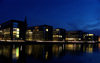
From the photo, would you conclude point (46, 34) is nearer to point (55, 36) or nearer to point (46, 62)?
point (55, 36)

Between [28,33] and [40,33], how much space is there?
16532mm

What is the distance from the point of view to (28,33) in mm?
123562

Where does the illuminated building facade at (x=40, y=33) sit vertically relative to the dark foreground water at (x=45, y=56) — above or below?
above

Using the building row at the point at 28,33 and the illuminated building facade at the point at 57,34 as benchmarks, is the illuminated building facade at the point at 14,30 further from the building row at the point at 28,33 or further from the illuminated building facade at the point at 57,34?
the illuminated building facade at the point at 57,34

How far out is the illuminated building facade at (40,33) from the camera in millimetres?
115606

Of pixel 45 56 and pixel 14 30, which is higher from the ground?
pixel 14 30

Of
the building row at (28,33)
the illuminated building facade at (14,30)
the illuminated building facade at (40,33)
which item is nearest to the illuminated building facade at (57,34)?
the building row at (28,33)

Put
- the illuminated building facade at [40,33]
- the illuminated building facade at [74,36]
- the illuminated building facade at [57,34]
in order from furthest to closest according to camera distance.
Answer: the illuminated building facade at [74,36], the illuminated building facade at [57,34], the illuminated building facade at [40,33]

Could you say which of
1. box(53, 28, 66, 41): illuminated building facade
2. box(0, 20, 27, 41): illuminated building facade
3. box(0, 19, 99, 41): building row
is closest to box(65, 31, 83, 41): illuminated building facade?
box(0, 19, 99, 41): building row

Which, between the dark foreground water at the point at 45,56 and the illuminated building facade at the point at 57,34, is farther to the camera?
the illuminated building facade at the point at 57,34

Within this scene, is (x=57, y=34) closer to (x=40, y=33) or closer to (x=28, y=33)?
(x=40, y=33)

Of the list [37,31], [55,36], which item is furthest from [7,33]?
[55,36]

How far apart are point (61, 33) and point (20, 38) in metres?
66.8

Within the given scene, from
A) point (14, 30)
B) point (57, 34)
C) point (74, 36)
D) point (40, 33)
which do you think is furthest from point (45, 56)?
point (74, 36)
